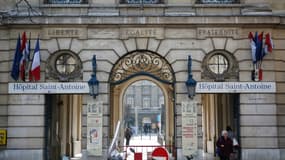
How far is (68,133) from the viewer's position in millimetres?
26281

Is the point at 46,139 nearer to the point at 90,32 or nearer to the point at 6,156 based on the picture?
the point at 6,156

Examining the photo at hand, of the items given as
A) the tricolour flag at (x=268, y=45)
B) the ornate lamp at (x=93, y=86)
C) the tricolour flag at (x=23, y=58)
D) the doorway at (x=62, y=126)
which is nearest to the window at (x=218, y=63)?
the tricolour flag at (x=268, y=45)

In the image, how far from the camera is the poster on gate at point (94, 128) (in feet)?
62.0

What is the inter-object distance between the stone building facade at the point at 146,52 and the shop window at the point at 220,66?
4 cm

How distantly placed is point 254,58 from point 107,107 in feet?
21.6

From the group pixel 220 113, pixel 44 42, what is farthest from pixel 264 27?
pixel 44 42

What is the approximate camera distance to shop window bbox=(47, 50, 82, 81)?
19.5 m

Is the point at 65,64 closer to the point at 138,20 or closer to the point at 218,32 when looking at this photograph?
the point at 138,20

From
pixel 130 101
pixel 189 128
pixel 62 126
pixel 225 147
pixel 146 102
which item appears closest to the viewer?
pixel 225 147

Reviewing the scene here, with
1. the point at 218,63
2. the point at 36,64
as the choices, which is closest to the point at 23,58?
the point at 36,64

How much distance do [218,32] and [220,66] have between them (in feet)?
4.89

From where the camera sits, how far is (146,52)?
19.8 meters

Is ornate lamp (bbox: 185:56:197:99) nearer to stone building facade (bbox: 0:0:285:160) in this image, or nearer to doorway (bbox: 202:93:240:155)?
stone building facade (bbox: 0:0:285:160)

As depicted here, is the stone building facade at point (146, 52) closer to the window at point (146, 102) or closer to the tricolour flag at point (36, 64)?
the tricolour flag at point (36, 64)
